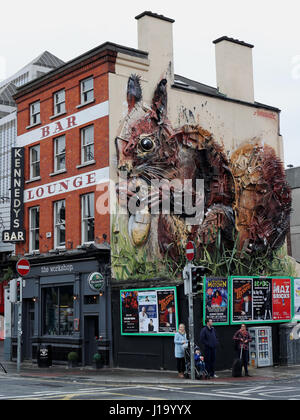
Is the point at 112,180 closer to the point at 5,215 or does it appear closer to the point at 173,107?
the point at 173,107

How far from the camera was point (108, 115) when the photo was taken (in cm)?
2806

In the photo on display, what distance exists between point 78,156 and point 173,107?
17.2 feet

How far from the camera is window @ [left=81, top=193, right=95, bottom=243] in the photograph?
95.1 feet

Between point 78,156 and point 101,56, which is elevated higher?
point 101,56

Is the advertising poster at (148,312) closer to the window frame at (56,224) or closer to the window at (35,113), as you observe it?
the window frame at (56,224)

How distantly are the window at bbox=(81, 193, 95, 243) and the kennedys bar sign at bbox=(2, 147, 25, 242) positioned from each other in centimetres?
479

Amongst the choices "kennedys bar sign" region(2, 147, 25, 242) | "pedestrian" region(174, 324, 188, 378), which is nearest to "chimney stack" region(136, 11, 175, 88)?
"kennedys bar sign" region(2, 147, 25, 242)

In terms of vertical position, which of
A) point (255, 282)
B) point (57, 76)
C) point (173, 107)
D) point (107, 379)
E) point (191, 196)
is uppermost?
point (57, 76)

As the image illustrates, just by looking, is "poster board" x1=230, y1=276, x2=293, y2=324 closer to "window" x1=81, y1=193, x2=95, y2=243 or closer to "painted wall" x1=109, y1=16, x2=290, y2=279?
"painted wall" x1=109, y1=16, x2=290, y2=279

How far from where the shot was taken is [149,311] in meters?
25.8

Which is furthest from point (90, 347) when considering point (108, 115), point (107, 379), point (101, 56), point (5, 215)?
point (5, 215)

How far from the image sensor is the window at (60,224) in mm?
30766

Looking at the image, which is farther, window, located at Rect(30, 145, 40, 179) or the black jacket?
window, located at Rect(30, 145, 40, 179)
